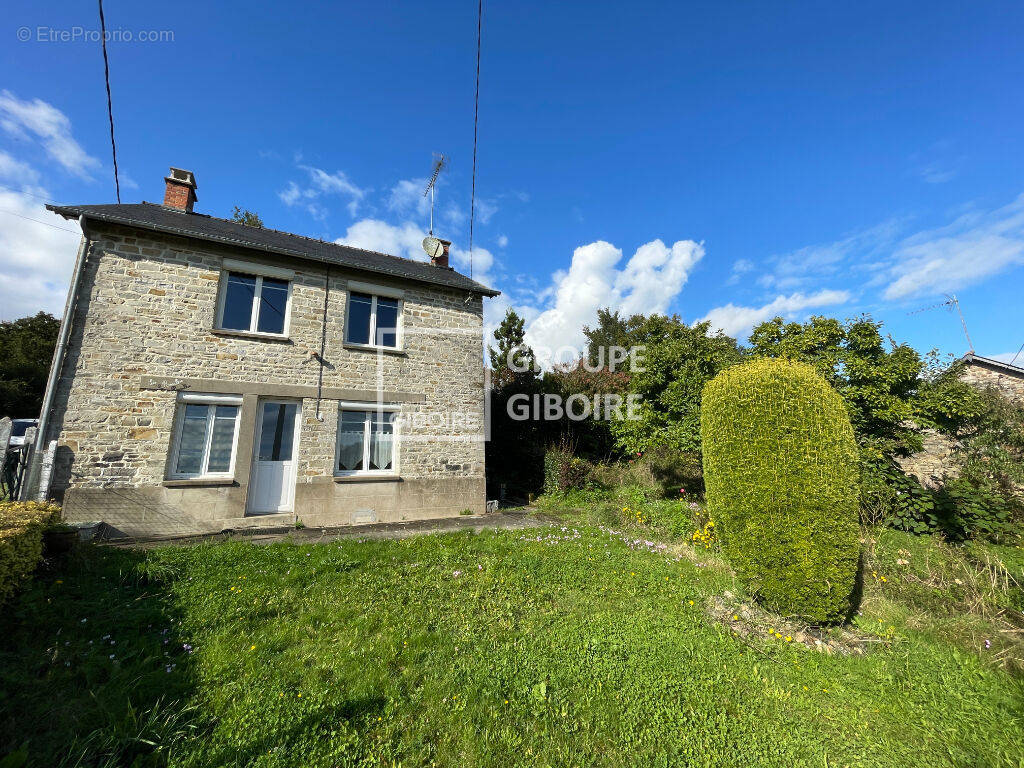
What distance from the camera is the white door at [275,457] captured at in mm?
7625

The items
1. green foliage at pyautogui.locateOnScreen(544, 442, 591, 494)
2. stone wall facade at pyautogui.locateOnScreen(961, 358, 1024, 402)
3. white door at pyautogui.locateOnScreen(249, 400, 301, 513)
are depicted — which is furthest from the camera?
stone wall facade at pyautogui.locateOnScreen(961, 358, 1024, 402)

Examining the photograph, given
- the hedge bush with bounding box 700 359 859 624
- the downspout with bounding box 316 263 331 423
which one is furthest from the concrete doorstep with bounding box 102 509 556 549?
the hedge bush with bounding box 700 359 859 624

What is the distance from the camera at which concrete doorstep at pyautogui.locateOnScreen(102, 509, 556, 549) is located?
20.7ft

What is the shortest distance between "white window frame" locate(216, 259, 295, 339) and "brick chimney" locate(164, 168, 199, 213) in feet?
10.5

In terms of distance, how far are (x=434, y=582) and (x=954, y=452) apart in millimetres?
A: 10442

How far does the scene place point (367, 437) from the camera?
28.4ft

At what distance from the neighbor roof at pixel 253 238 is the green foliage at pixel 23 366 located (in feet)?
60.9

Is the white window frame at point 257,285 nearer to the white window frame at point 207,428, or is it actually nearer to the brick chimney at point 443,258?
the white window frame at point 207,428

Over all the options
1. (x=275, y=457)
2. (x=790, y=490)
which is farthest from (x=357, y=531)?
(x=790, y=490)

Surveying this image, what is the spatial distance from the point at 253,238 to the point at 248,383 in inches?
143

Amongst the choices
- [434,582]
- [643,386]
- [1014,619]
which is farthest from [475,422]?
[1014,619]

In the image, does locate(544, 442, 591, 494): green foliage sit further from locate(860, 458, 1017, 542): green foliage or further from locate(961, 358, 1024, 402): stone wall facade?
locate(961, 358, 1024, 402): stone wall facade

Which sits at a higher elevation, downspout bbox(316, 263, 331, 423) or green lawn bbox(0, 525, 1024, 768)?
downspout bbox(316, 263, 331, 423)

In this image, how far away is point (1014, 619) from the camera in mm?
3867
